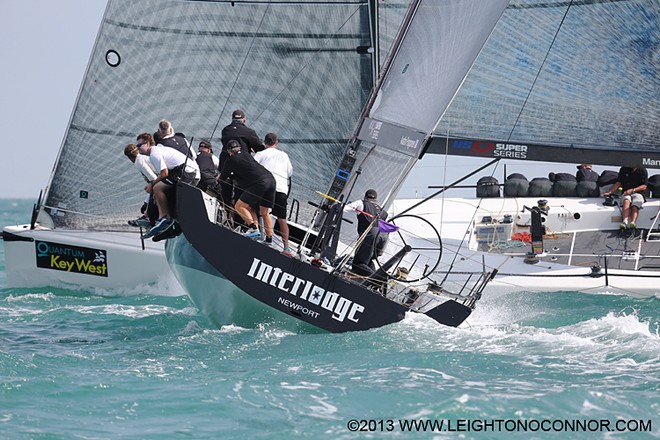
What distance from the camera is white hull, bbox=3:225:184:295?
12867mm

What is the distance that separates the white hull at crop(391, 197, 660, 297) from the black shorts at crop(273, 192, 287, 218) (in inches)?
92.0

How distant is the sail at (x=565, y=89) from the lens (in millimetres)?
11500

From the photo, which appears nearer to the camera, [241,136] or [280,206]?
[280,206]

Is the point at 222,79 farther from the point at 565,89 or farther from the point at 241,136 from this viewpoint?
the point at 565,89

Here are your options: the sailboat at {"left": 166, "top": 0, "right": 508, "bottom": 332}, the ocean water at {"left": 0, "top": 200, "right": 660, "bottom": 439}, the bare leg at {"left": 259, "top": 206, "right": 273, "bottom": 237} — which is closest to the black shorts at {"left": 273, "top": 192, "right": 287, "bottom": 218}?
the bare leg at {"left": 259, "top": 206, "right": 273, "bottom": 237}

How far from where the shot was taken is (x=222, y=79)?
1289 cm

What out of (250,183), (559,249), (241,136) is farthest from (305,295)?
(559,249)

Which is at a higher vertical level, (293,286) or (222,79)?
(222,79)

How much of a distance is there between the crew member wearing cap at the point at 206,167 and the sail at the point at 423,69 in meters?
1.29

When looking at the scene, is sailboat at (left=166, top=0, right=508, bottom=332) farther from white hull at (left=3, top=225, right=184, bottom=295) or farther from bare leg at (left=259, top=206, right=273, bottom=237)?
white hull at (left=3, top=225, right=184, bottom=295)

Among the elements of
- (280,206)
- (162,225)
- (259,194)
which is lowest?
(162,225)

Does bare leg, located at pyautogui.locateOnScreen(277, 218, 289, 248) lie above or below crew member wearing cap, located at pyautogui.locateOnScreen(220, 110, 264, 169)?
below

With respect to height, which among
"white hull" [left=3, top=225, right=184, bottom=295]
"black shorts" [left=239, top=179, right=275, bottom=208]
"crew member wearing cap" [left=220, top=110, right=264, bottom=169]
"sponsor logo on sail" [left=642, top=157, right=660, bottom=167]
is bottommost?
"white hull" [left=3, top=225, right=184, bottom=295]

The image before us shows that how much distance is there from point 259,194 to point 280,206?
0.42 m
